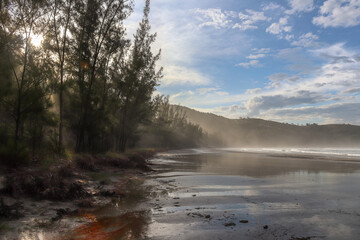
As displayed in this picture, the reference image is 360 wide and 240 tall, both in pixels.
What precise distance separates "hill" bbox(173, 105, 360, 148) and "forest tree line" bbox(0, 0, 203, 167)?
108723 mm

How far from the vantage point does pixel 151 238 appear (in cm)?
451

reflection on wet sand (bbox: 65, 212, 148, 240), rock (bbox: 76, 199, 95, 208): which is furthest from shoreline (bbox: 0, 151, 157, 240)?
reflection on wet sand (bbox: 65, 212, 148, 240)

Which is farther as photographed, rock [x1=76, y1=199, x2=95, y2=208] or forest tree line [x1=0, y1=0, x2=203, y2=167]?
forest tree line [x1=0, y1=0, x2=203, y2=167]

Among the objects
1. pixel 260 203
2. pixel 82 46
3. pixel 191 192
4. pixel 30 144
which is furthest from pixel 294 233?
pixel 82 46

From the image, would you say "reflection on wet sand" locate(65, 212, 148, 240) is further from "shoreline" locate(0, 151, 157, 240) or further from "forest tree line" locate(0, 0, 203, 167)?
"forest tree line" locate(0, 0, 203, 167)

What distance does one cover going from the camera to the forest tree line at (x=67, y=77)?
35.4 feet

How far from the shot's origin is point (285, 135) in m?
158

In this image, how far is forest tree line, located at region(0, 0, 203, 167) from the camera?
10805 millimetres

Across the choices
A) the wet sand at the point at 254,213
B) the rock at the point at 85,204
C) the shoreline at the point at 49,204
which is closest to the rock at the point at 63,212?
the shoreline at the point at 49,204

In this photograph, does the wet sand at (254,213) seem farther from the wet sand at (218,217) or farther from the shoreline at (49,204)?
the shoreline at (49,204)

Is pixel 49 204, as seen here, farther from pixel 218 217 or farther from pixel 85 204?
pixel 218 217

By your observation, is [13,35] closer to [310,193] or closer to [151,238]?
[151,238]

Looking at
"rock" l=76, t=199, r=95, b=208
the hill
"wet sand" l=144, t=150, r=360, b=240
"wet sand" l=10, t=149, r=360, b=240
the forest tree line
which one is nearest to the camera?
"wet sand" l=10, t=149, r=360, b=240

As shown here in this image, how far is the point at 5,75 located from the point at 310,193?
530 inches
